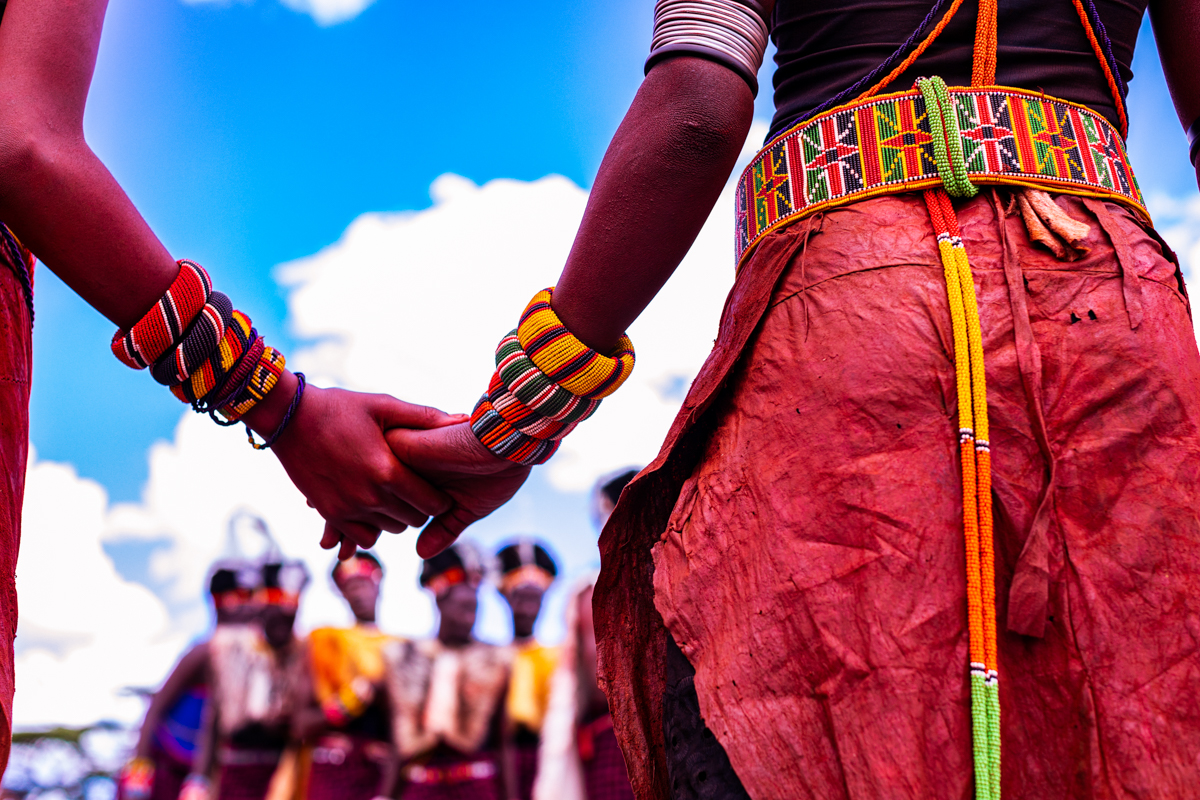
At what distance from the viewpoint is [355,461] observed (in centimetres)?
227

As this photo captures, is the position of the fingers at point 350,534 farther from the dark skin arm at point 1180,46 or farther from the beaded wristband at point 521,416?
the dark skin arm at point 1180,46

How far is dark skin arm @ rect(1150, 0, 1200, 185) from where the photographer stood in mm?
1492

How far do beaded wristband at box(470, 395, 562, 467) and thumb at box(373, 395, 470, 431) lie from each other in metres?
0.36

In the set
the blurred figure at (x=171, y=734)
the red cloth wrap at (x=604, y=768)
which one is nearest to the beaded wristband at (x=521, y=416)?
the red cloth wrap at (x=604, y=768)

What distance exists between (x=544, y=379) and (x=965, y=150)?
0.69 m

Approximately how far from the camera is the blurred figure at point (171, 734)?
644 cm

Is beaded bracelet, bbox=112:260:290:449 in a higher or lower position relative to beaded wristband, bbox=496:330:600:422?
higher

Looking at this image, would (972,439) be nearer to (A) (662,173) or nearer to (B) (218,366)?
(A) (662,173)

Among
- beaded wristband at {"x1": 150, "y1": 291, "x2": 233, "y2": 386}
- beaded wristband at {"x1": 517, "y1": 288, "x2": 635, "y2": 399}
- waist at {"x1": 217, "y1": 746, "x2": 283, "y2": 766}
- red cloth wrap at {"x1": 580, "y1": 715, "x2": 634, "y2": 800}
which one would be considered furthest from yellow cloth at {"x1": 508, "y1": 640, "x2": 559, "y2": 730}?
beaded wristband at {"x1": 517, "y1": 288, "x2": 635, "y2": 399}

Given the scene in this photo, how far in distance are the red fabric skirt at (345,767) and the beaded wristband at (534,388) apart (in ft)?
18.4

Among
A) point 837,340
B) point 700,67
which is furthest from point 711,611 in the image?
point 700,67

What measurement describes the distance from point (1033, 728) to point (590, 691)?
15.4 ft

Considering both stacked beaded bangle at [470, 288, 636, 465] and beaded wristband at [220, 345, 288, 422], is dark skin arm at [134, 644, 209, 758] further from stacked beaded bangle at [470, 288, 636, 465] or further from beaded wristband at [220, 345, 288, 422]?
stacked beaded bangle at [470, 288, 636, 465]

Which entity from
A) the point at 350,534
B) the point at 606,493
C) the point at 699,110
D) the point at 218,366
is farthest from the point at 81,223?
the point at 606,493
